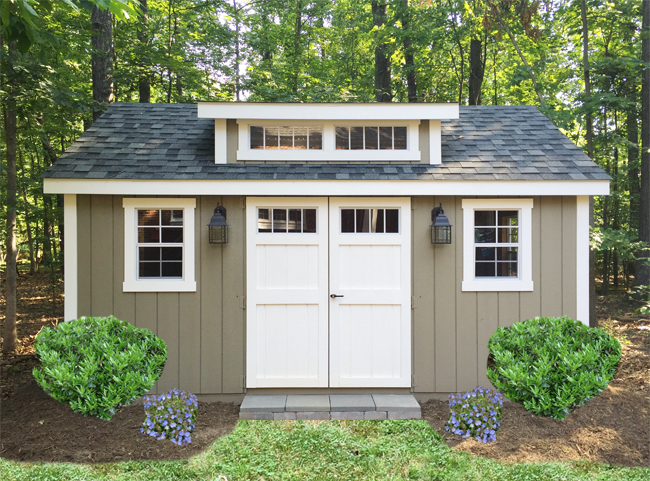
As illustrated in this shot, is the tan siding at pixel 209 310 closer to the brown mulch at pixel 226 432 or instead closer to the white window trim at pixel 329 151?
the brown mulch at pixel 226 432

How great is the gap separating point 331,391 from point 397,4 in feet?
33.6

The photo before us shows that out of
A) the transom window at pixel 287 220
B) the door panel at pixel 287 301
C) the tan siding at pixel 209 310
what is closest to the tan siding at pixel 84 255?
the tan siding at pixel 209 310

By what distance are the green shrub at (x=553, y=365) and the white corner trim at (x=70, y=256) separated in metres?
4.46

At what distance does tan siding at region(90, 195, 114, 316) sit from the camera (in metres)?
4.62

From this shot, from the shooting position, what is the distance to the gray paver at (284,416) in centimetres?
430

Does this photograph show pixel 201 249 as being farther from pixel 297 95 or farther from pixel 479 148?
pixel 297 95

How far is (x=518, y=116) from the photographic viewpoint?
5973 millimetres

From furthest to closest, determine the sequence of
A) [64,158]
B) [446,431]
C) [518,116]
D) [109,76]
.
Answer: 1. [109,76]
2. [518,116]
3. [64,158]
4. [446,431]

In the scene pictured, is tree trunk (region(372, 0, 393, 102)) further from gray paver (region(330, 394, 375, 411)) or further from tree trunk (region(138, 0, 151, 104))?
gray paver (region(330, 394, 375, 411))

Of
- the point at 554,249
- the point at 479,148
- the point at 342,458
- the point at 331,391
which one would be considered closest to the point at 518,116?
the point at 479,148

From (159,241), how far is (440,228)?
10.4 feet

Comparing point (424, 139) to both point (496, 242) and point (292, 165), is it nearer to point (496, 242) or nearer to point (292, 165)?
point (496, 242)

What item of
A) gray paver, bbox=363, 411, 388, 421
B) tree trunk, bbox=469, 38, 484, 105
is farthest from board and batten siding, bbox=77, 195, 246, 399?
tree trunk, bbox=469, 38, 484, 105

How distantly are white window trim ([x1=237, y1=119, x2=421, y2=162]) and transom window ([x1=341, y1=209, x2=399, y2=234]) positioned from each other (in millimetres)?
644
